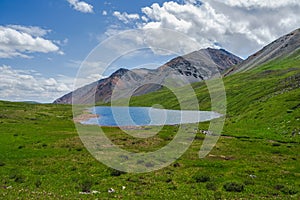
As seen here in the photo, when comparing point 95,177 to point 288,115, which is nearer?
point 95,177

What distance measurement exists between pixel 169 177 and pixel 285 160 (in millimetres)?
19460

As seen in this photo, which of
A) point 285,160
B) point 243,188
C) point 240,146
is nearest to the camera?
point 243,188

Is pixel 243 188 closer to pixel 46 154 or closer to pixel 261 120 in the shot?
pixel 46 154

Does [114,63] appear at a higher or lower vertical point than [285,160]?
higher

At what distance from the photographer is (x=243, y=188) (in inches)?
1083

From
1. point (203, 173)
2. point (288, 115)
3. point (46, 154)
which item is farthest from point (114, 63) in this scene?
point (288, 115)

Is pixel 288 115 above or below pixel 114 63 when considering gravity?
below

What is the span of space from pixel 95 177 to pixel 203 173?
1178 centimetres

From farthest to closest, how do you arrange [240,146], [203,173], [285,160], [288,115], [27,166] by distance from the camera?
[288,115], [240,146], [285,160], [27,166], [203,173]

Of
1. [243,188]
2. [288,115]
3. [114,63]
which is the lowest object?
[243,188]

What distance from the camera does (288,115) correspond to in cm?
7825

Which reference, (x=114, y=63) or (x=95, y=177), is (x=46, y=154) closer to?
(x=95, y=177)

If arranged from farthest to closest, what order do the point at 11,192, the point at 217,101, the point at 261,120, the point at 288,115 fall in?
the point at 217,101 < the point at 261,120 < the point at 288,115 < the point at 11,192

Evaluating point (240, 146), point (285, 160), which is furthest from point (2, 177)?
point (240, 146)
